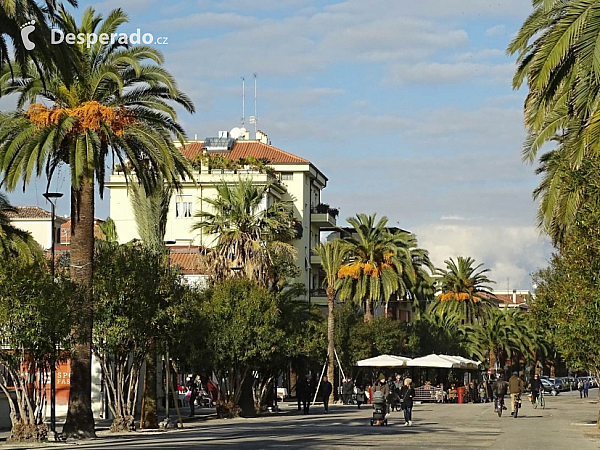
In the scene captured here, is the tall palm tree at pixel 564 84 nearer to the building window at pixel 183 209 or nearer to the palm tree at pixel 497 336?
the building window at pixel 183 209

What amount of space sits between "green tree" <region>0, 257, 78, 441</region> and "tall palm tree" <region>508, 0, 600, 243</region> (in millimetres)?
12893

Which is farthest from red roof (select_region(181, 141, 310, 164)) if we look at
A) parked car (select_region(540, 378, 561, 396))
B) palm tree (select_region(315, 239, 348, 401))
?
parked car (select_region(540, 378, 561, 396))

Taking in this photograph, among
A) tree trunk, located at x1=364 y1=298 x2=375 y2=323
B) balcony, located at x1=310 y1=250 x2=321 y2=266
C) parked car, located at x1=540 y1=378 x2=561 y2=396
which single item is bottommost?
parked car, located at x1=540 y1=378 x2=561 y2=396

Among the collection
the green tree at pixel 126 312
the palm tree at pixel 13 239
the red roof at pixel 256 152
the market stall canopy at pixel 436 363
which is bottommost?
the market stall canopy at pixel 436 363

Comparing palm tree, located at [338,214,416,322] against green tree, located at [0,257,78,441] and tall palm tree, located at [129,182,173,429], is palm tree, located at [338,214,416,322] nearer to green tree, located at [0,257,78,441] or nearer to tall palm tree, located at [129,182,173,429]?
tall palm tree, located at [129,182,173,429]

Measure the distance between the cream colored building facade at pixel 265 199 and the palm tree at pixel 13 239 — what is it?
3323 cm

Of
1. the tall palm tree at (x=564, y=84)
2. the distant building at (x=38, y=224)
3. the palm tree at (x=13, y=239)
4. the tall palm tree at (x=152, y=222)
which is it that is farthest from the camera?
the distant building at (x=38, y=224)

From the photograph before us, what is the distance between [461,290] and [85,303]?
6047cm

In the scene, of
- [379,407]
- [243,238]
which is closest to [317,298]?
[243,238]

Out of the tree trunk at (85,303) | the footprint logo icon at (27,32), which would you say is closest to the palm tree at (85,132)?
the tree trunk at (85,303)

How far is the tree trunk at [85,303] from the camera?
28.8m

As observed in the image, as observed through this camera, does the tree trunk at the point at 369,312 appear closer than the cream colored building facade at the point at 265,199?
Yes

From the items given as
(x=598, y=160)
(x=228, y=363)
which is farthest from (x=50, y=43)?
(x=228, y=363)

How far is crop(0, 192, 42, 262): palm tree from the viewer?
3891cm
